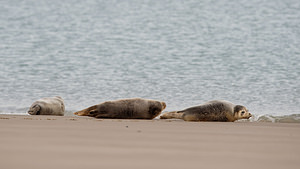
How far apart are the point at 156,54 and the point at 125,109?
16.2 ft

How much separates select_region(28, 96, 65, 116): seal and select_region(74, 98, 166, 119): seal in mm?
689

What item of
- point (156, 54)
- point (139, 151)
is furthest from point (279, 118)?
point (156, 54)

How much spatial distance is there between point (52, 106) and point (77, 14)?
6558 mm

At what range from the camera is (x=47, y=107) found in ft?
18.3

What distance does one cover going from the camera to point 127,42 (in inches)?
409

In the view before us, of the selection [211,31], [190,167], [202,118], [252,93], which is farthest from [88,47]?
[190,167]

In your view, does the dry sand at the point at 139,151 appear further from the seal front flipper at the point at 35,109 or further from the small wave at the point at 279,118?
the seal front flipper at the point at 35,109

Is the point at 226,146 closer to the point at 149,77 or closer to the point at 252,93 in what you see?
the point at 252,93

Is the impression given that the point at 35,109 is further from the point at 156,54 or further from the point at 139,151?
the point at 156,54

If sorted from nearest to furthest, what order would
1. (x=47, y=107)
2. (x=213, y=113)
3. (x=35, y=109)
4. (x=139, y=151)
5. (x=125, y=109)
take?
1. (x=139, y=151)
2. (x=213, y=113)
3. (x=125, y=109)
4. (x=35, y=109)
5. (x=47, y=107)

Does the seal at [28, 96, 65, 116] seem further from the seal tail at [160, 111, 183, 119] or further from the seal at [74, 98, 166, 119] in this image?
the seal tail at [160, 111, 183, 119]

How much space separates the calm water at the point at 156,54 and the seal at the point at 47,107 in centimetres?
60

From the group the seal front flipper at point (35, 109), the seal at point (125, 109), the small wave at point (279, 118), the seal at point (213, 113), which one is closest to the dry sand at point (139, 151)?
the seal at point (213, 113)

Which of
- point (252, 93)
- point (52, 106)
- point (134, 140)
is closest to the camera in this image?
point (134, 140)
